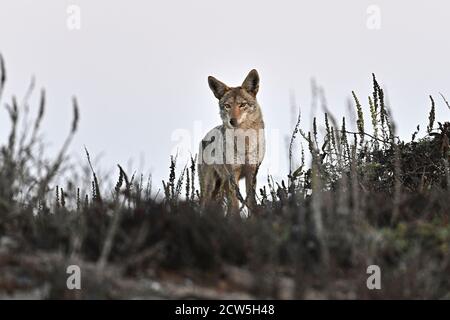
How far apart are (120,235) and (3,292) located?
82cm

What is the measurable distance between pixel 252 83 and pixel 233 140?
116cm

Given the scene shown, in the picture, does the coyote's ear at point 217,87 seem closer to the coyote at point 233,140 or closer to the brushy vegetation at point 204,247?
the coyote at point 233,140

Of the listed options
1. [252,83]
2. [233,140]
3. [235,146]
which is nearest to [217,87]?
[252,83]

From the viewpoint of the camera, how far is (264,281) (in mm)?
4434

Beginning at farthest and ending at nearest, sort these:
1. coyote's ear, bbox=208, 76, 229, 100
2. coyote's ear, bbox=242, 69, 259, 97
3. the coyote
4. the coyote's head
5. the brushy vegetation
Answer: coyote's ear, bbox=208, 76, 229, 100
coyote's ear, bbox=242, 69, 259, 97
the coyote's head
the coyote
the brushy vegetation

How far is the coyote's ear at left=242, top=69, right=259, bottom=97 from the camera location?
12.3m

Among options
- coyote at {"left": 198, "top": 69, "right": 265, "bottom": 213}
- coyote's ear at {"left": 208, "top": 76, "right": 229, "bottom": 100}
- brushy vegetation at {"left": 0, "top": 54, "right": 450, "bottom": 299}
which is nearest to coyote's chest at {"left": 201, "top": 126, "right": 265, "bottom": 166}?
coyote at {"left": 198, "top": 69, "right": 265, "bottom": 213}

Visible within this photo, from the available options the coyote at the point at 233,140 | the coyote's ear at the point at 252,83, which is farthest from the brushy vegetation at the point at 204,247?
the coyote's ear at the point at 252,83

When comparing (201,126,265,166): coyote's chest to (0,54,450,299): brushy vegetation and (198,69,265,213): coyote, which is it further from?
(0,54,450,299): brushy vegetation

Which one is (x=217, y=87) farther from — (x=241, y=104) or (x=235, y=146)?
(x=235, y=146)

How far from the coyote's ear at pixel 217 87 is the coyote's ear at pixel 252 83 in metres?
0.40

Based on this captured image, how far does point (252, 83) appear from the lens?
1242 cm

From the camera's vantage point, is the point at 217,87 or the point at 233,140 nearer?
the point at 233,140
